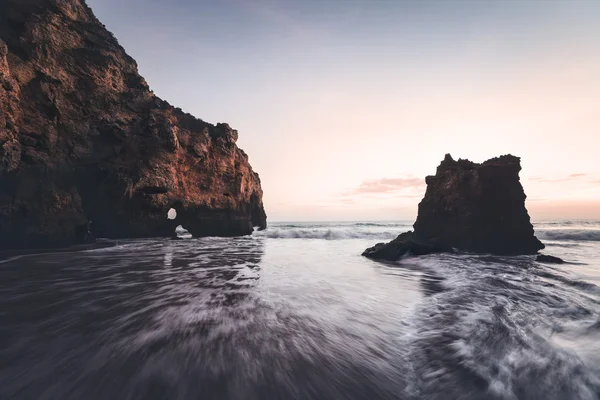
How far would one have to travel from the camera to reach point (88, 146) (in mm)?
22625

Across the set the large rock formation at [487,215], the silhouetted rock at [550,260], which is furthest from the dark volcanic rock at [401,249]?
the silhouetted rock at [550,260]

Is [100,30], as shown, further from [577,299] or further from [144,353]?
[577,299]

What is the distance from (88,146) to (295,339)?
2654 centimetres

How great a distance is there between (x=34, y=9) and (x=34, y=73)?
5.13 meters

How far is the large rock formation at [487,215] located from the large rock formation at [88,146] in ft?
72.5

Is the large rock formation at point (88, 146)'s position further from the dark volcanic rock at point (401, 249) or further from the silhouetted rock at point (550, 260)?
the silhouetted rock at point (550, 260)

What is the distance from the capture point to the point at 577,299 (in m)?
6.91

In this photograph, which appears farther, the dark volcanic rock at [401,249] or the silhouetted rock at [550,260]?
the dark volcanic rock at [401,249]

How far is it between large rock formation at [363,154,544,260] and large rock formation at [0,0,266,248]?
22109 mm

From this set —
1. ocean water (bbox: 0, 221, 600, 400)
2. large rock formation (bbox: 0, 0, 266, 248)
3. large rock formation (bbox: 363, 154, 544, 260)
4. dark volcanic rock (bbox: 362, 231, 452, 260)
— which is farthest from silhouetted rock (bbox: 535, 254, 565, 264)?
large rock formation (bbox: 0, 0, 266, 248)

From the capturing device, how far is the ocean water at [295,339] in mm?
3158

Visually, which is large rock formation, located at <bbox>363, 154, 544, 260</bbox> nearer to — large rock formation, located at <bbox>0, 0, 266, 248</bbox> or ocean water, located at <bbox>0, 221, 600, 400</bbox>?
ocean water, located at <bbox>0, 221, 600, 400</bbox>

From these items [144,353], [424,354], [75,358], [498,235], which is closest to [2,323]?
[75,358]

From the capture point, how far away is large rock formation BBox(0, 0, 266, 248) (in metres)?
17.1
